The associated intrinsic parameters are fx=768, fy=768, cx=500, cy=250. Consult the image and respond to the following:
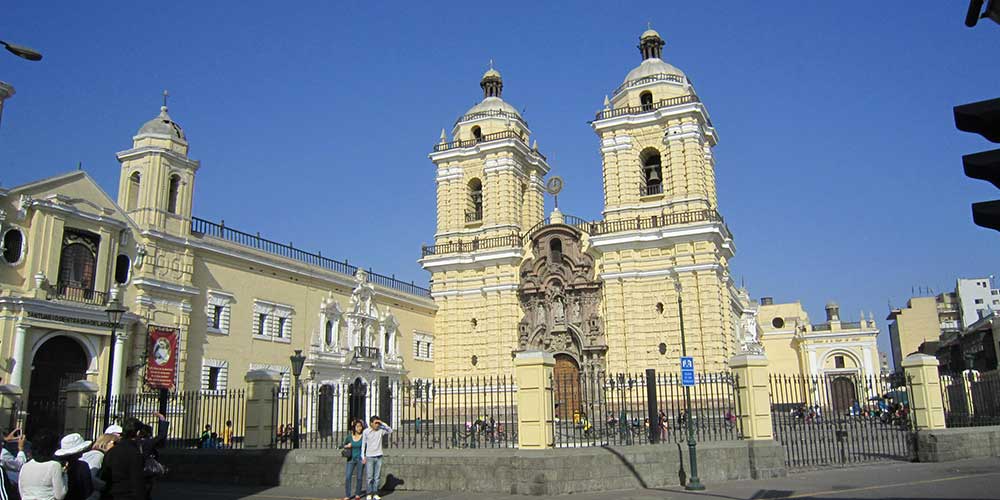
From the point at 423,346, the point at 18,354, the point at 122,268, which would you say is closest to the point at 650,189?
the point at 423,346

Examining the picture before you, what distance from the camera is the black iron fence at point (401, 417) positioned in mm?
15695

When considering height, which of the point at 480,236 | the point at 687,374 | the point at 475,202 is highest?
the point at 475,202

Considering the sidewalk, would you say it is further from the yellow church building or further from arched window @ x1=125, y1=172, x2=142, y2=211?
arched window @ x1=125, y1=172, x2=142, y2=211

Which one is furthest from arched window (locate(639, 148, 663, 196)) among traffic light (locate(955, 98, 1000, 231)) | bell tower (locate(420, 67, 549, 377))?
traffic light (locate(955, 98, 1000, 231))

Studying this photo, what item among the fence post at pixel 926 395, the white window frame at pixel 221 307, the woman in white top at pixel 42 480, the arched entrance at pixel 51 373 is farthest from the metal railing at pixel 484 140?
the woman in white top at pixel 42 480

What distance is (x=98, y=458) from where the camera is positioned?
7.36m

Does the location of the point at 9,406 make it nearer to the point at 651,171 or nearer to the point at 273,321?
the point at 273,321

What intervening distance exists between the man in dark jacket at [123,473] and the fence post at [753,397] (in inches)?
445

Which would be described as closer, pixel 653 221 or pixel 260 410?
pixel 260 410

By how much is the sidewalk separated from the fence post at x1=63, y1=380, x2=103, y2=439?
3.54 metres

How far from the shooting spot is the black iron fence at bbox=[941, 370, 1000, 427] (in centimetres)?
1984

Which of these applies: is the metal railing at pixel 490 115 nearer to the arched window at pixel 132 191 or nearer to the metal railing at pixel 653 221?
the metal railing at pixel 653 221

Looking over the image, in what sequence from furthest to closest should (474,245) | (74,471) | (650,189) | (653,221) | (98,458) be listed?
(474,245)
(650,189)
(653,221)
(98,458)
(74,471)

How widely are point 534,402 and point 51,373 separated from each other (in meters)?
15.5
